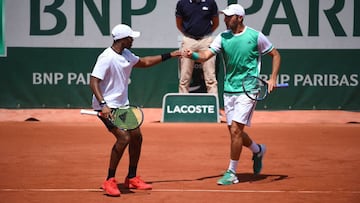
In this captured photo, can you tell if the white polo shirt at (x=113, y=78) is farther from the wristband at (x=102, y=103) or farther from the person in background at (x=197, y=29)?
the person in background at (x=197, y=29)

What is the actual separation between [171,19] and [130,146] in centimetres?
735

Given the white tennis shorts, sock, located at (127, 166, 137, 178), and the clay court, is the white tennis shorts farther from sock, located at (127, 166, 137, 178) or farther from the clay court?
sock, located at (127, 166, 137, 178)

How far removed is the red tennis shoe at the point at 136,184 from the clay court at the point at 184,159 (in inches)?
3.4

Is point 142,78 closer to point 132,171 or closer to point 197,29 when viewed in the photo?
point 197,29

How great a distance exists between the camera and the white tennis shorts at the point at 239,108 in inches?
358

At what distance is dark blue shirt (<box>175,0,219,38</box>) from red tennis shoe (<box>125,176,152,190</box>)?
6041 mm

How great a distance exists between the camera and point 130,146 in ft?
28.8

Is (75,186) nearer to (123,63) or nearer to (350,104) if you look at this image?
(123,63)

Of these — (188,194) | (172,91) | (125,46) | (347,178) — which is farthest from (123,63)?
(172,91)

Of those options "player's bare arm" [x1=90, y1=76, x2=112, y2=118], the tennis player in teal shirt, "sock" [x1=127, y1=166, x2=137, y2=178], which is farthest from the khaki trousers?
"player's bare arm" [x1=90, y1=76, x2=112, y2=118]

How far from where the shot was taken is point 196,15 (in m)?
14.4

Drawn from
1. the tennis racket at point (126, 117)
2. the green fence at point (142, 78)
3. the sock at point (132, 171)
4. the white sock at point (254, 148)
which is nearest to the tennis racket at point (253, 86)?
the white sock at point (254, 148)

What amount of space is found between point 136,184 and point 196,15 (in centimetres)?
613

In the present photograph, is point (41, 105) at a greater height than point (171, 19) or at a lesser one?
lesser
